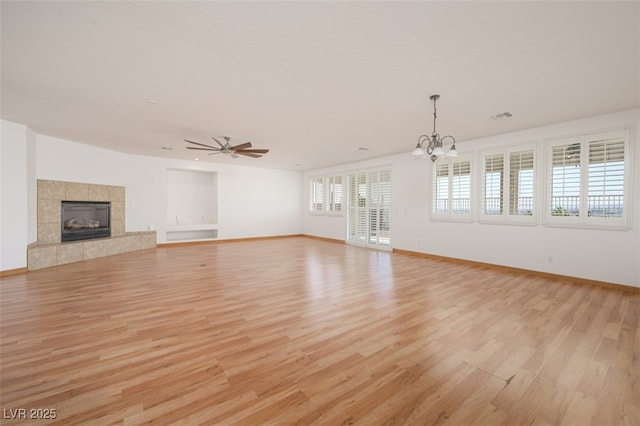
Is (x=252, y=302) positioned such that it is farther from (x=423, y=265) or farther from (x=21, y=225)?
(x=21, y=225)

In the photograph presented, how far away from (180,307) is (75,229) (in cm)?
522

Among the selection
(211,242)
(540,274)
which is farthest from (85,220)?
(540,274)

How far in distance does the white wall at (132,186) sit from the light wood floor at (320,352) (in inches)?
51.7

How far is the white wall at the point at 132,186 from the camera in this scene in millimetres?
→ 4758

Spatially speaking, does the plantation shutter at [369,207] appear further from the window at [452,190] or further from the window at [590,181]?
the window at [590,181]

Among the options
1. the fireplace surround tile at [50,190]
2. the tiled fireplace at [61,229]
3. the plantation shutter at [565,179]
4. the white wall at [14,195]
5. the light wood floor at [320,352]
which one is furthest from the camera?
the fireplace surround tile at [50,190]

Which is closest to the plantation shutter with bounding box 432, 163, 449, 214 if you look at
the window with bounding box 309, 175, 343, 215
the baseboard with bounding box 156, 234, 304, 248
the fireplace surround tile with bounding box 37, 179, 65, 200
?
the window with bounding box 309, 175, 343, 215

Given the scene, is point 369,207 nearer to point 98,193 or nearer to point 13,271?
point 98,193

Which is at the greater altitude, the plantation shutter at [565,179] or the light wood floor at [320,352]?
the plantation shutter at [565,179]

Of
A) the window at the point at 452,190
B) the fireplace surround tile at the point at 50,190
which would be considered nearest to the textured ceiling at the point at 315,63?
the window at the point at 452,190

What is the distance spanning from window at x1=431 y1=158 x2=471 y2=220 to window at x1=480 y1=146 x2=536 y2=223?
343 mm

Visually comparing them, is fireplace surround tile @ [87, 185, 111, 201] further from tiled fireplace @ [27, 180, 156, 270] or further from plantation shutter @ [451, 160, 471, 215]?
plantation shutter @ [451, 160, 471, 215]

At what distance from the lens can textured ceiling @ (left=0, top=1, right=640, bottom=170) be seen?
2.03m

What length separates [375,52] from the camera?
8.17ft
